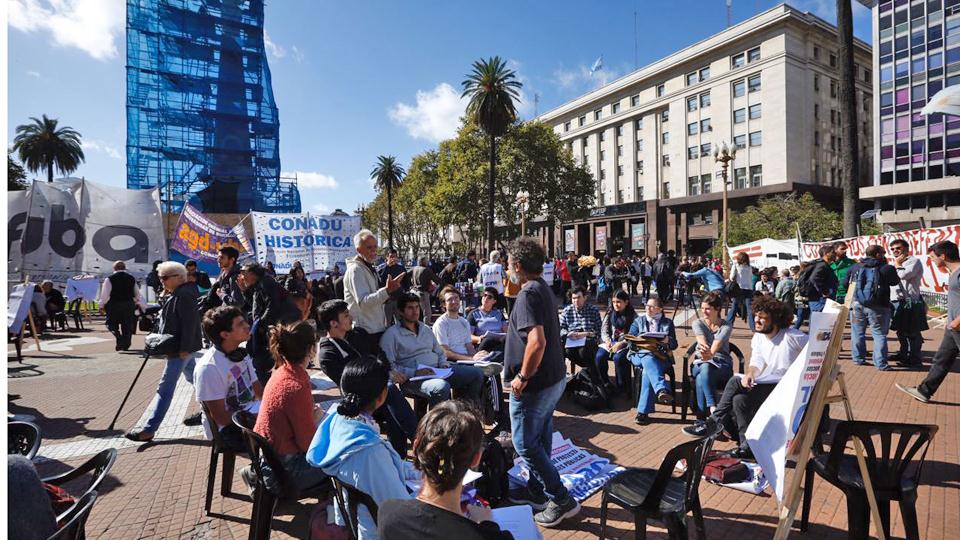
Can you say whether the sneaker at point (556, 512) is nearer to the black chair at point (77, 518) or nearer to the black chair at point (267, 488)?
the black chair at point (267, 488)

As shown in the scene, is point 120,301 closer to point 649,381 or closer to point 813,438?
point 649,381

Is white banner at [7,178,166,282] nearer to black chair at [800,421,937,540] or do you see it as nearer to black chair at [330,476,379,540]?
black chair at [330,476,379,540]

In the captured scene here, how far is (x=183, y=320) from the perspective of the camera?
5586mm

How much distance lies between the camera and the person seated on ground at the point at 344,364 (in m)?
4.25

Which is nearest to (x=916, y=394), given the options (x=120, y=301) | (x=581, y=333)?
(x=581, y=333)

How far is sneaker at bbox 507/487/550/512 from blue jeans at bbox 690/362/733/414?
9.34ft

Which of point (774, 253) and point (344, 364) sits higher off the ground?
point (774, 253)

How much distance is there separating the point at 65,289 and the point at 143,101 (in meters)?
27.9

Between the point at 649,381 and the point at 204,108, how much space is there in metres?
45.5

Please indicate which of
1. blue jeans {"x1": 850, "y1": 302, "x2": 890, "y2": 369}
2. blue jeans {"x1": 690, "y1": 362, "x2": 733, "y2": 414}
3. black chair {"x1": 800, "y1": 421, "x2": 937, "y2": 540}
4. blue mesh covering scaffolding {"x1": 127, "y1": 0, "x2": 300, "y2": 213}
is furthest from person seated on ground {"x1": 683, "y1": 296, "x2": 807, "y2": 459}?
blue mesh covering scaffolding {"x1": 127, "y1": 0, "x2": 300, "y2": 213}

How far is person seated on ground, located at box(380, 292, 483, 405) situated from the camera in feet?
15.8

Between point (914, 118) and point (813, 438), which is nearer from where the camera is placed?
point (813, 438)

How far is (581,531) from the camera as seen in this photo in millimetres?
3480

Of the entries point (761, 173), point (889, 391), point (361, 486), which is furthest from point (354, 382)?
point (761, 173)
